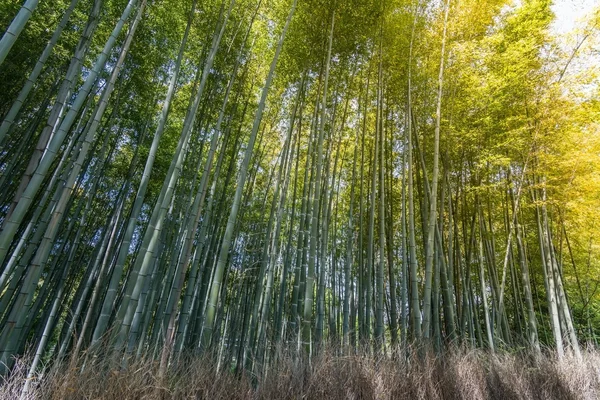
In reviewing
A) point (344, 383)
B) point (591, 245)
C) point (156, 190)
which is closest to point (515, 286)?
point (591, 245)

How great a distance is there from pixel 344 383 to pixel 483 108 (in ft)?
14.3

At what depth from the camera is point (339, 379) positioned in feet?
7.70

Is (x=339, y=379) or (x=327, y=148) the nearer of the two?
(x=339, y=379)

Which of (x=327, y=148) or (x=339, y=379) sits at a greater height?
(x=327, y=148)

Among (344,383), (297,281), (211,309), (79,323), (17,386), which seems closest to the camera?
(17,386)

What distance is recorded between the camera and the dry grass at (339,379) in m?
1.56

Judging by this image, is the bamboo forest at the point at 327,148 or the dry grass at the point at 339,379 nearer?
the dry grass at the point at 339,379

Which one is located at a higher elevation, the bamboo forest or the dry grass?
the bamboo forest

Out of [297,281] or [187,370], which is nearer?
[187,370]

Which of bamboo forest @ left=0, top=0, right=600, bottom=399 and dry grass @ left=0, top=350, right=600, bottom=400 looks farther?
bamboo forest @ left=0, top=0, right=600, bottom=399

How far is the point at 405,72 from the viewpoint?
4953 millimetres

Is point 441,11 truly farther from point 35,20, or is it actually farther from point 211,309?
point 35,20

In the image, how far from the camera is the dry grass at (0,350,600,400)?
1562mm

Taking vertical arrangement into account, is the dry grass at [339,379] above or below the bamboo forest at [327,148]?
below
